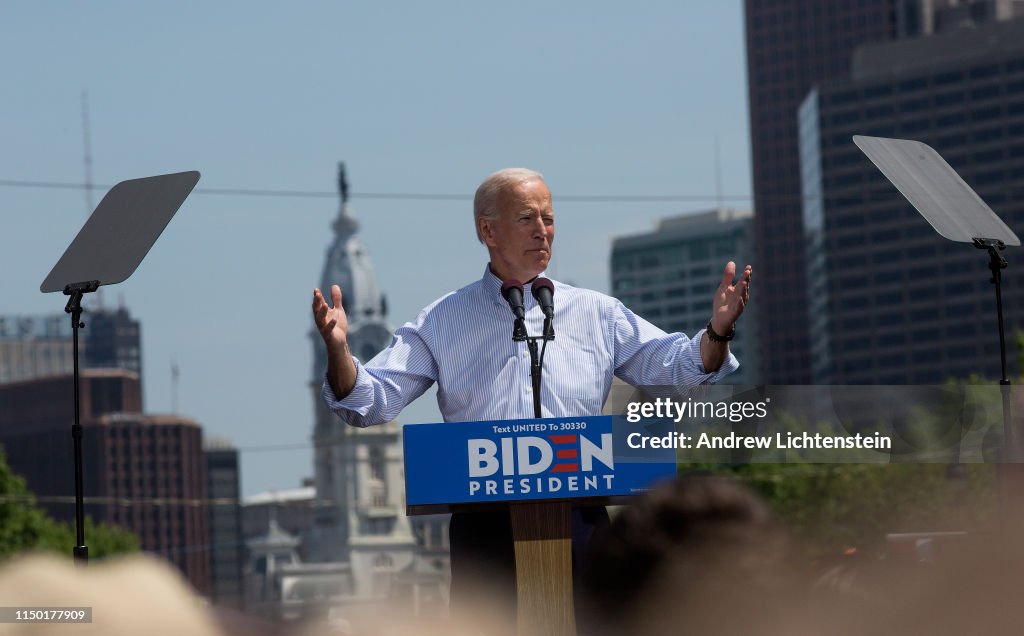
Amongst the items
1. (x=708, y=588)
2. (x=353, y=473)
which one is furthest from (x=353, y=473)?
(x=708, y=588)

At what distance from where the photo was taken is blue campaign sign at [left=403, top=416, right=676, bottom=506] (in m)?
4.87

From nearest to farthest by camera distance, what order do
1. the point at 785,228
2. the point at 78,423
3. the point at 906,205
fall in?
1. the point at 78,423
2. the point at 906,205
3. the point at 785,228

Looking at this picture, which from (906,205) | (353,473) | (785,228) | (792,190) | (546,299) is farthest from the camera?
(353,473)

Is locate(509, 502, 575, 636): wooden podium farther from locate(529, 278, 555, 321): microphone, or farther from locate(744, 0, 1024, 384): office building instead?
locate(744, 0, 1024, 384): office building

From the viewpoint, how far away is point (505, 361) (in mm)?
5910

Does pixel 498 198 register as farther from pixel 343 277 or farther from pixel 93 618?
pixel 343 277

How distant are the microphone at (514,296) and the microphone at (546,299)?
0.06m

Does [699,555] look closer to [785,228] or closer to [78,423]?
[78,423]

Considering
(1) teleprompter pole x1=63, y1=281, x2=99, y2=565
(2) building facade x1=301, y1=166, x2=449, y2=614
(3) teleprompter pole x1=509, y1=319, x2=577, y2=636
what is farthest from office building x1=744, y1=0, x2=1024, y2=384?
(3) teleprompter pole x1=509, y1=319, x2=577, y2=636

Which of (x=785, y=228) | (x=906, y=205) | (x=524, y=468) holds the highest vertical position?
(x=785, y=228)

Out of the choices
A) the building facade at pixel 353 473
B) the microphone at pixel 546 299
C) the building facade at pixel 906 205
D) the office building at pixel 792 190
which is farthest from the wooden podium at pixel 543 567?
the building facade at pixel 353 473

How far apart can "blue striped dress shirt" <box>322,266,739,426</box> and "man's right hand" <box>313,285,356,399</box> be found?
39 mm

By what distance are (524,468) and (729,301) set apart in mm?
1031

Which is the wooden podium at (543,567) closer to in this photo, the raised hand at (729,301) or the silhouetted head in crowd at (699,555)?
the silhouetted head in crowd at (699,555)
